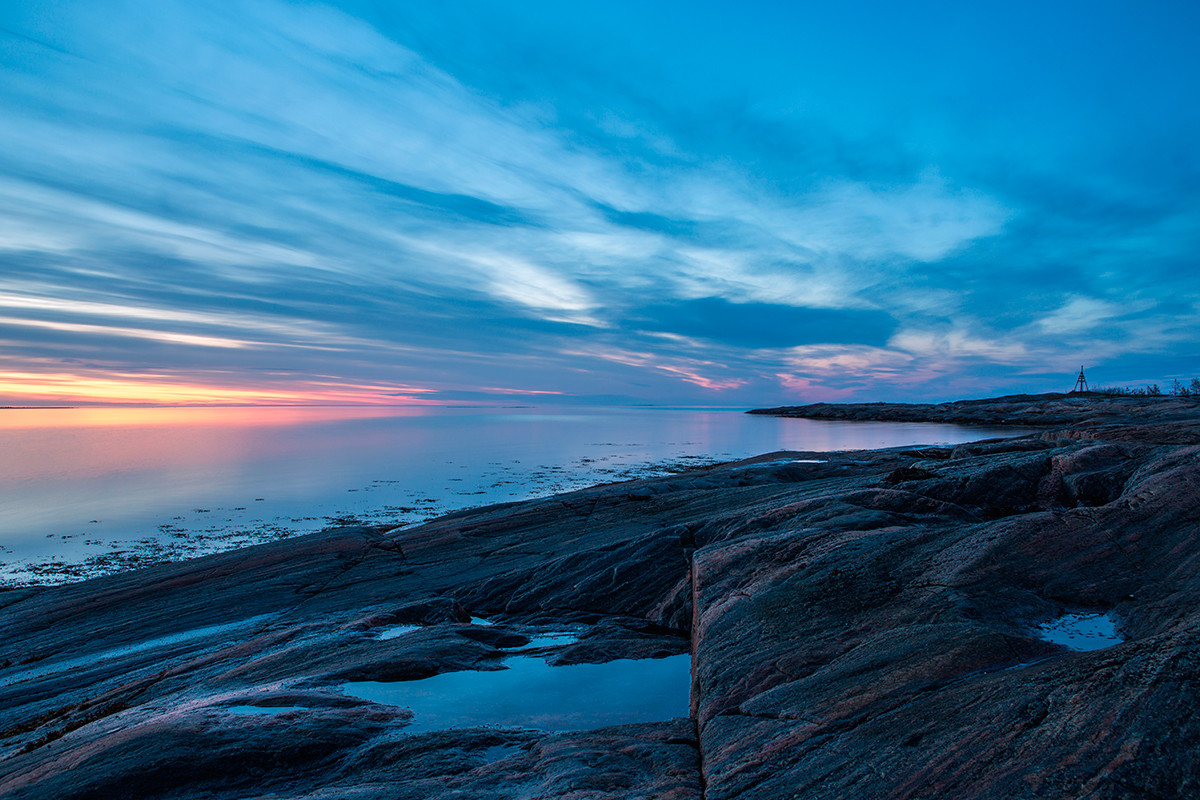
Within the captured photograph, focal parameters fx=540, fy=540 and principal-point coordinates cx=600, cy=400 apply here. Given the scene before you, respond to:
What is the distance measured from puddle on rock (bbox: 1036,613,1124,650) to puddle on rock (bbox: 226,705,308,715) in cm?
1122

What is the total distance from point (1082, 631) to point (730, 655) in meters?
4.97

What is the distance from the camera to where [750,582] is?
10859 mm

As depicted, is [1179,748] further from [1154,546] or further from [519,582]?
[519,582]

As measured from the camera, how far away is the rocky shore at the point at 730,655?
5367 mm

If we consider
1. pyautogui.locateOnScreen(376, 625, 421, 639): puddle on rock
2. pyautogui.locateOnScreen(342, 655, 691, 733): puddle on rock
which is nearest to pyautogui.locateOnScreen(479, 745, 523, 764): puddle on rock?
pyautogui.locateOnScreen(342, 655, 691, 733): puddle on rock

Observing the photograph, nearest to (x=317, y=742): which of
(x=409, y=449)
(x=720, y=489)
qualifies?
(x=720, y=489)

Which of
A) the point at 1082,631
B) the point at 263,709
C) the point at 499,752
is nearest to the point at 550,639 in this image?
the point at 499,752

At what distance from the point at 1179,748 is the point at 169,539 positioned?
3399 centimetres

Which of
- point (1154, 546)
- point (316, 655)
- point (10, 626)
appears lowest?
point (10, 626)

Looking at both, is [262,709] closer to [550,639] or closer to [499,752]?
[499,752]

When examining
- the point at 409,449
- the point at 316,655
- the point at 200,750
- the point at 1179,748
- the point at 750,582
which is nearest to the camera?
the point at 1179,748

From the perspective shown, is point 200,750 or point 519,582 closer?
point 200,750

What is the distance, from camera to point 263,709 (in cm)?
869

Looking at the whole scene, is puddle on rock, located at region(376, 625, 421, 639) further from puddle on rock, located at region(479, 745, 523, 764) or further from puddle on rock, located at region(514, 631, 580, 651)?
puddle on rock, located at region(479, 745, 523, 764)
